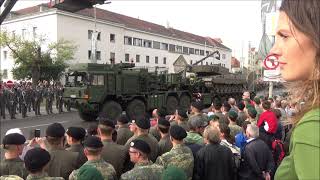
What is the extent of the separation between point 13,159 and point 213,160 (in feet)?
7.30

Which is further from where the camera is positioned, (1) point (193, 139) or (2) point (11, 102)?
(2) point (11, 102)

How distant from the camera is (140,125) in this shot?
17.6 ft

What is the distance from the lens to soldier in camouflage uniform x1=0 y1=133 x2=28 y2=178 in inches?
157

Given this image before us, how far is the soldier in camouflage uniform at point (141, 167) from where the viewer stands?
3664 millimetres

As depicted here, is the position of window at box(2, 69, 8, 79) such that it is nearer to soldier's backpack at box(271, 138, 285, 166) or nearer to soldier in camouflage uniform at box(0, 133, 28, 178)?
soldier's backpack at box(271, 138, 285, 166)

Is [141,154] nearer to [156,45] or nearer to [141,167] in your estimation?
[141,167]

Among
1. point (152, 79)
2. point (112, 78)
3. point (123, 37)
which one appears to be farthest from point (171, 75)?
point (123, 37)

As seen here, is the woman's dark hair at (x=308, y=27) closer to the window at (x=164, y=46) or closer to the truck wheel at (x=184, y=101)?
the truck wheel at (x=184, y=101)

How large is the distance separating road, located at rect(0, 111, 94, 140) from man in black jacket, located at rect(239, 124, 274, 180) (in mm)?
10814

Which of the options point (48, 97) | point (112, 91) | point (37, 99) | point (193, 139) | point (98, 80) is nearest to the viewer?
point (193, 139)

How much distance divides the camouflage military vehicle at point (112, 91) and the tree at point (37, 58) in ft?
66.4

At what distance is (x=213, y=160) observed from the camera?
4773mm

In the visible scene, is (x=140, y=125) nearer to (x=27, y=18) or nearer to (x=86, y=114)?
(x=86, y=114)

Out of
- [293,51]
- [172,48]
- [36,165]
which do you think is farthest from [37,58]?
[293,51]
